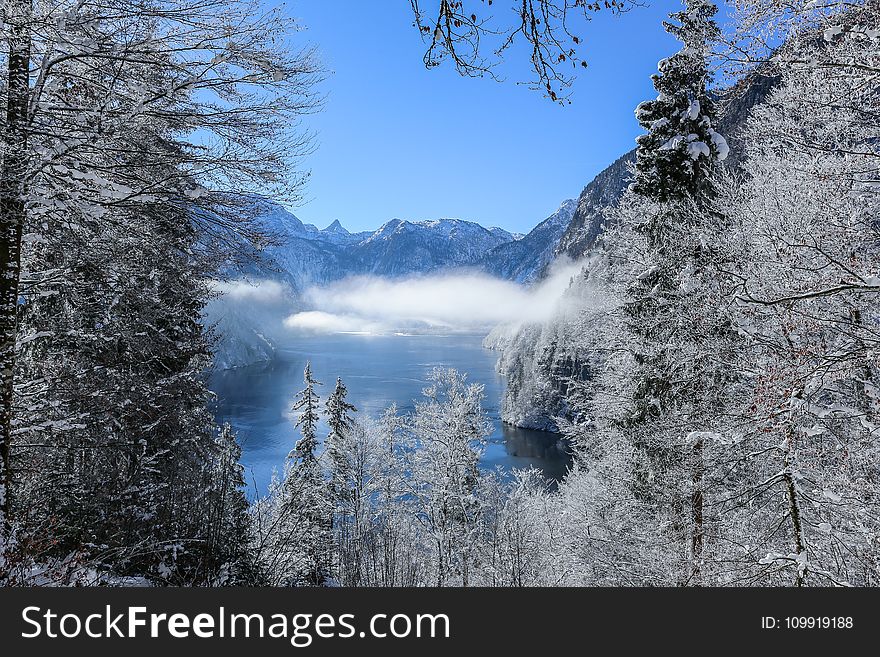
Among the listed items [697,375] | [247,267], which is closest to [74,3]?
[247,267]

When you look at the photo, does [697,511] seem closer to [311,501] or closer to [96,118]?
[96,118]

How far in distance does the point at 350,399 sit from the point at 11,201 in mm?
77112

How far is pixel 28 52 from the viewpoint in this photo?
13.3 feet

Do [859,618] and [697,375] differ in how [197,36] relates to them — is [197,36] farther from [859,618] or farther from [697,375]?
[697,375]

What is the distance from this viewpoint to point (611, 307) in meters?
10.1

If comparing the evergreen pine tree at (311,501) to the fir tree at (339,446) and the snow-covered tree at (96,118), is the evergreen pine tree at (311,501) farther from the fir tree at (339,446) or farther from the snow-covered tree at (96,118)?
the snow-covered tree at (96,118)

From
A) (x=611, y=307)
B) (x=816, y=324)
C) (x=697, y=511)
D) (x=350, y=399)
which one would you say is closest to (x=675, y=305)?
(x=611, y=307)

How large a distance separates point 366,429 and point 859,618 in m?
25.3

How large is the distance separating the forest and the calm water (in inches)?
98.4

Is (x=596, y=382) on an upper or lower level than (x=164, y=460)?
upper

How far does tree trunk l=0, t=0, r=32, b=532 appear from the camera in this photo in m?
3.84

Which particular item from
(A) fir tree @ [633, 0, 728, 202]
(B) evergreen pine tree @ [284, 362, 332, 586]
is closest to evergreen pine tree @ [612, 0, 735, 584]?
(A) fir tree @ [633, 0, 728, 202]

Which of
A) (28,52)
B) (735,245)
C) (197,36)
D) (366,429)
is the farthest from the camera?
(366,429)

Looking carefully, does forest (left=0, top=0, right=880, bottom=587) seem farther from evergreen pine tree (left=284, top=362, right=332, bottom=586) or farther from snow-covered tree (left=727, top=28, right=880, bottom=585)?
evergreen pine tree (left=284, top=362, right=332, bottom=586)
